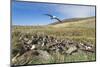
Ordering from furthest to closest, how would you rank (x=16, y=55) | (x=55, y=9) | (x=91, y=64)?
1. (x=91, y=64)
2. (x=55, y=9)
3. (x=16, y=55)

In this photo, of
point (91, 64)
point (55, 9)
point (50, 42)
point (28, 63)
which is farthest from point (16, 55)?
point (91, 64)

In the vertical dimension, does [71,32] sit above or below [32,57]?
above

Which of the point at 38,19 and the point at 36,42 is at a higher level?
the point at 38,19

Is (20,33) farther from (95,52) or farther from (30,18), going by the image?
(95,52)

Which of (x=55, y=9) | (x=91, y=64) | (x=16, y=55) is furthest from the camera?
(x=91, y=64)

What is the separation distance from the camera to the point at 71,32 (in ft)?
9.43

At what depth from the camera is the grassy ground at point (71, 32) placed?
2711 millimetres

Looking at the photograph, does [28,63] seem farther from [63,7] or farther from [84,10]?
[84,10]

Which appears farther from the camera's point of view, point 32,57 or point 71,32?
point 71,32

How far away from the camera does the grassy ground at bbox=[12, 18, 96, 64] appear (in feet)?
8.90

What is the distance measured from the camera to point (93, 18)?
2996 millimetres

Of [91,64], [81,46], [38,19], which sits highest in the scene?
[38,19]

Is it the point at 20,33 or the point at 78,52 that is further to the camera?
the point at 78,52

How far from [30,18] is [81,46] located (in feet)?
2.49
